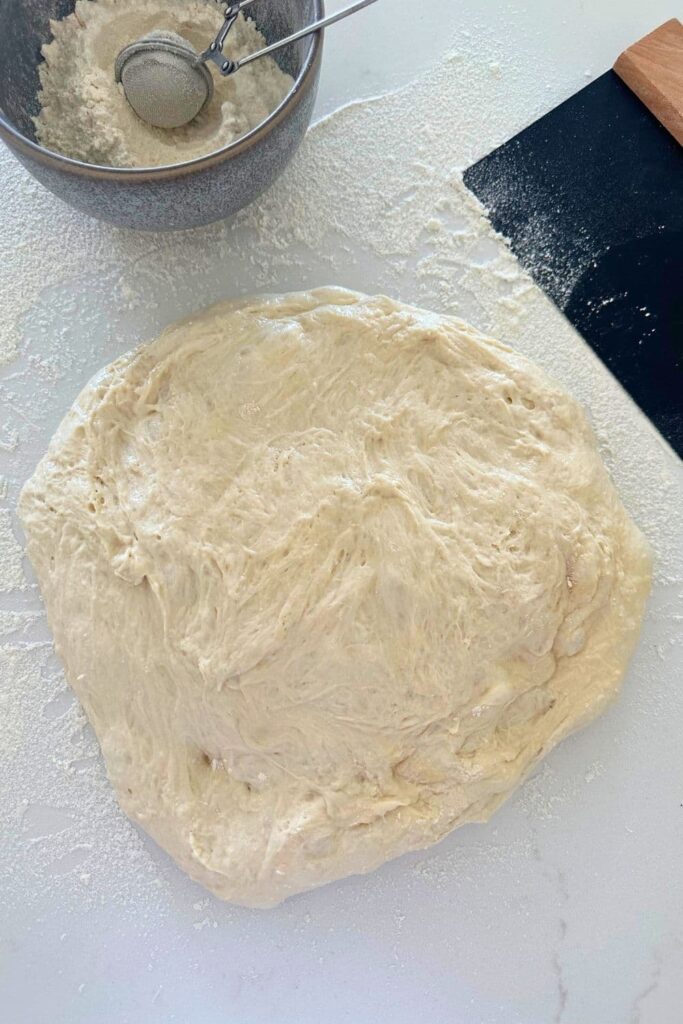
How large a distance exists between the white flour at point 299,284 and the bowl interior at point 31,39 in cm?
21

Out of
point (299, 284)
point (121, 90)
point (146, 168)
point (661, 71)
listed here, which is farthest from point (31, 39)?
point (661, 71)

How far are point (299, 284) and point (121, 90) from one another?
42 centimetres

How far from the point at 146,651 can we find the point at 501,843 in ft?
2.21

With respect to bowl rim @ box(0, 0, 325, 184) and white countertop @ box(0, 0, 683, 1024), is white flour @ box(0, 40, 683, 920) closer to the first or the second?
white countertop @ box(0, 0, 683, 1024)

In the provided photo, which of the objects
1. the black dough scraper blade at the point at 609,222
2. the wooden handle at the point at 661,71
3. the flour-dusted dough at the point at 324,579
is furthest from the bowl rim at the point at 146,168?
the wooden handle at the point at 661,71

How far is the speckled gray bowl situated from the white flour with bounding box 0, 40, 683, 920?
0.20 meters

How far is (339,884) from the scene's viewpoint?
4.54 ft

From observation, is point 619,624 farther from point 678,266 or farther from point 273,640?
point 678,266

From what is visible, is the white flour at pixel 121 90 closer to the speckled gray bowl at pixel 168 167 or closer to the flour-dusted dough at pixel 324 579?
the speckled gray bowl at pixel 168 167

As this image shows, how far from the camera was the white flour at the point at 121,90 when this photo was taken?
1.30m

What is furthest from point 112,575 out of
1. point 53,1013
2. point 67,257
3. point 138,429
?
point 53,1013

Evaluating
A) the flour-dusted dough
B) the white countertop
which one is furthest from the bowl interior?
the flour-dusted dough

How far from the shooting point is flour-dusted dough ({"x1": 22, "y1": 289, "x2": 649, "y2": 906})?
121 cm

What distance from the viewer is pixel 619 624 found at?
51.8 inches
